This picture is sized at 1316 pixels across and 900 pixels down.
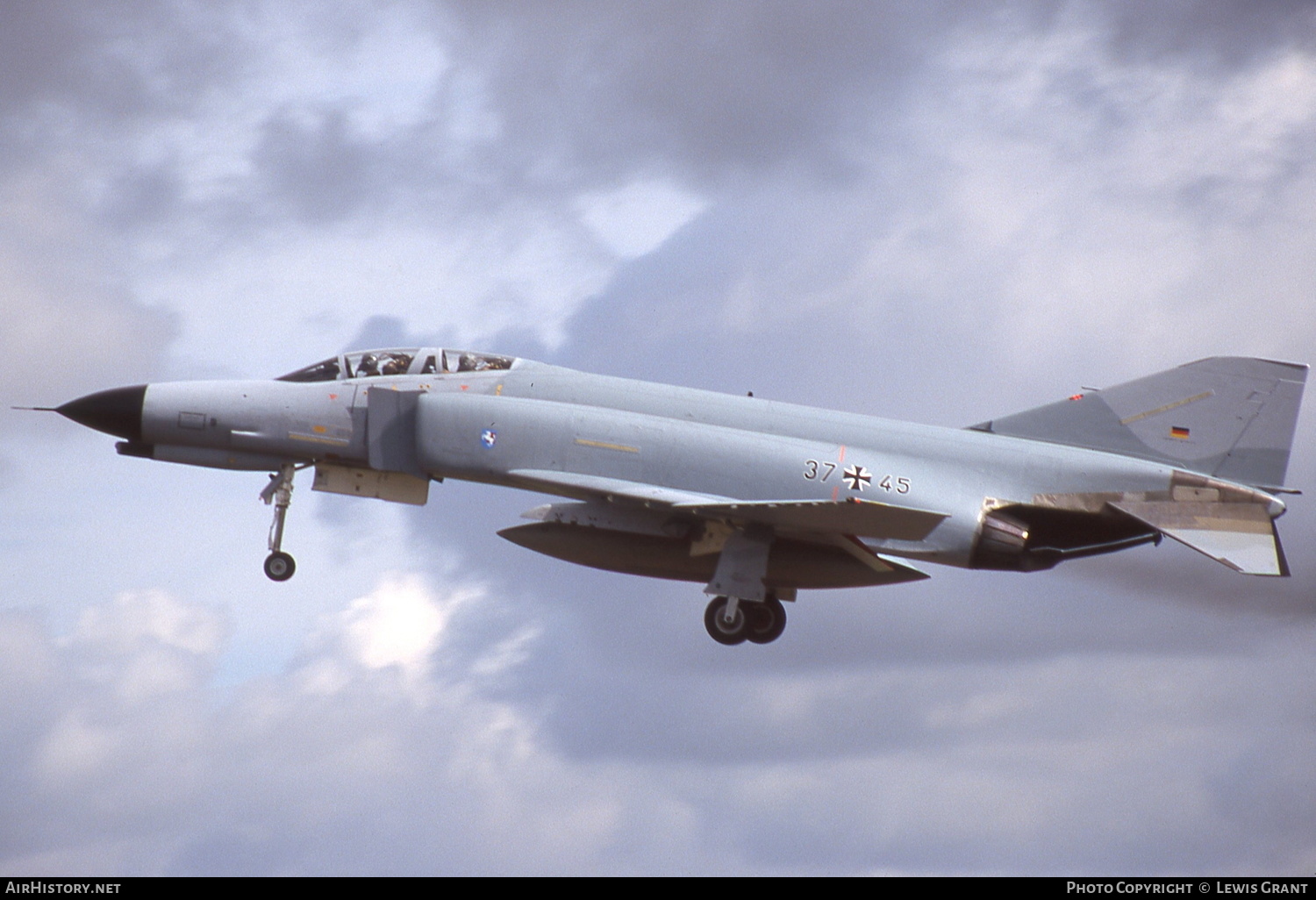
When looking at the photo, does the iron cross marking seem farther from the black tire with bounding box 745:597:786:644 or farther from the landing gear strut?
the landing gear strut

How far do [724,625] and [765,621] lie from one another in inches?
Result: 42.9

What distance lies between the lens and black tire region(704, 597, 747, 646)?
20.6 meters

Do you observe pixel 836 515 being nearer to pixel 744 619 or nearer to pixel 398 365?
pixel 744 619

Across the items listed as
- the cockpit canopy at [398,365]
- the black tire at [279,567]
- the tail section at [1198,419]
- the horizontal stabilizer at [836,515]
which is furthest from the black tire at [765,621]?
the black tire at [279,567]

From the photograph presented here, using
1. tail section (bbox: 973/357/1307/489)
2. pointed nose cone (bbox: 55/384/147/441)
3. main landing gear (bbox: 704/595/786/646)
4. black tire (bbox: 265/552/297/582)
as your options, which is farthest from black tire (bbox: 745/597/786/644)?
pointed nose cone (bbox: 55/384/147/441)

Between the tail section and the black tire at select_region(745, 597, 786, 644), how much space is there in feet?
13.9

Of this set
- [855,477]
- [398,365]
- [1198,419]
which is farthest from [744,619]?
[1198,419]

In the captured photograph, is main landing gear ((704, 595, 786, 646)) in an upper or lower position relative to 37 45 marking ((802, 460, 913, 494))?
lower

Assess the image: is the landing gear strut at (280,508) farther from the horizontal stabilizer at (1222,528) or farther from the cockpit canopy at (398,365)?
the horizontal stabilizer at (1222,528)

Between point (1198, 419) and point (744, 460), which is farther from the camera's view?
point (1198, 419)

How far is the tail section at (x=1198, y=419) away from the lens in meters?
21.1

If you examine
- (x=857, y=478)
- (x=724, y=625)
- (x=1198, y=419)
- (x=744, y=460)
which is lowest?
(x=724, y=625)

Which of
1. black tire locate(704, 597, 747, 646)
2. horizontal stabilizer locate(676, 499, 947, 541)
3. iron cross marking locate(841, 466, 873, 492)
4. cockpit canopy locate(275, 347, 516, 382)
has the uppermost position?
cockpit canopy locate(275, 347, 516, 382)

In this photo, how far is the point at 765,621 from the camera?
21.5m
